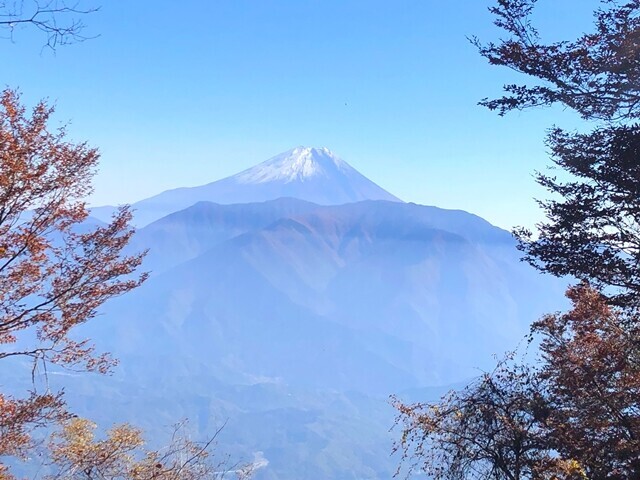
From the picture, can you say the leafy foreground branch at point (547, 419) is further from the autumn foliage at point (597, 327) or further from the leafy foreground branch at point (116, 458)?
the leafy foreground branch at point (116, 458)

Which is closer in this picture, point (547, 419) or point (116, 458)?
point (547, 419)

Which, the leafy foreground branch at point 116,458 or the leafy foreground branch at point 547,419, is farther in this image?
the leafy foreground branch at point 116,458

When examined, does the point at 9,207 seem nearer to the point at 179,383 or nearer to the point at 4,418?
the point at 4,418

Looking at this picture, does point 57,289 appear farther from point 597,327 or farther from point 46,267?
point 597,327

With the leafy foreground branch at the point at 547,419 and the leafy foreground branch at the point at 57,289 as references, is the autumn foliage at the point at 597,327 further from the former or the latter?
the leafy foreground branch at the point at 57,289

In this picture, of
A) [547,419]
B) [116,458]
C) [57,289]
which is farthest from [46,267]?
[547,419]

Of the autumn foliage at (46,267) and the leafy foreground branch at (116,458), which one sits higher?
the autumn foliage at (46,267)

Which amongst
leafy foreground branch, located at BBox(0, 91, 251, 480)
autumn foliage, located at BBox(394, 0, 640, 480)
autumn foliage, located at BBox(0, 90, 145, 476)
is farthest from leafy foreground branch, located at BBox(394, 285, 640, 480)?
autumn foliage, located at BBox(0, 90, 145, 476)

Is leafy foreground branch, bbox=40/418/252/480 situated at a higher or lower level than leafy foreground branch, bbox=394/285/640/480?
Answer: lower

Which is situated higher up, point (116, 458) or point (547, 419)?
point (547, 419)

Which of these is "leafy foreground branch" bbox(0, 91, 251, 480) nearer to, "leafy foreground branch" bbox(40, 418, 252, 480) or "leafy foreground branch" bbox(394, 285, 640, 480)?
"leafy foreground branch" bbox(40, 418, 252, 480)

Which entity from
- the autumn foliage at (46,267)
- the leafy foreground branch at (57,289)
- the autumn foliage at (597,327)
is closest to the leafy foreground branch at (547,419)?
the autumn foliage at (597,327)

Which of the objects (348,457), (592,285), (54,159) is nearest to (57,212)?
(54,159)
